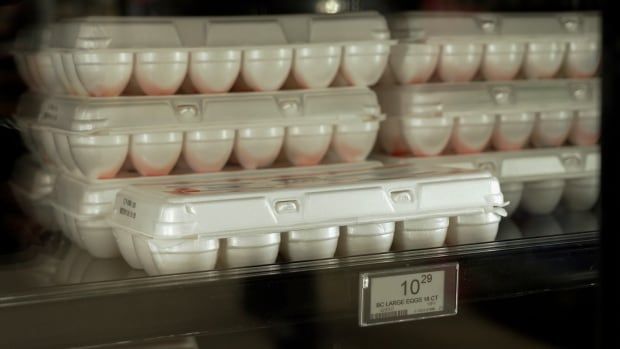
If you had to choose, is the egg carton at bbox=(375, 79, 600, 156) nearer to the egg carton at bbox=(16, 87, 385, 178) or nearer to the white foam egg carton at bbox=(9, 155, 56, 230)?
the egg carton at bbox=(16, 87, 385, 178)

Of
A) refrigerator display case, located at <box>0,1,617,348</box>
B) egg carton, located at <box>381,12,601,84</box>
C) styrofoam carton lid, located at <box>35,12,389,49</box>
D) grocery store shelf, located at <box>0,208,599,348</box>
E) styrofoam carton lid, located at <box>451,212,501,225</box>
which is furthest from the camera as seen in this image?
egg carton, located at <box>381,12,601,84</box>

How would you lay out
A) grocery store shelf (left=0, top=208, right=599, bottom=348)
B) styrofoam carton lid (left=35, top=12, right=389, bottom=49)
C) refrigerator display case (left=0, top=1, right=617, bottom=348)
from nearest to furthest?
grocery store shelf (left=0, top=208, right=599, bottom=348)
refrigerator display case (left=0, top=1, right=617, bottom=348)
styrofoam carton lid (left=35, top=12, right=389, bottom=49)

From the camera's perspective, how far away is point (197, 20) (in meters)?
1.56

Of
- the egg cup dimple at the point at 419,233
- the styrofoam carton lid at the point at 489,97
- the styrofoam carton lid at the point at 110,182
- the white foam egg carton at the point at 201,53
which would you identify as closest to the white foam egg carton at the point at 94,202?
the styrofoam carton lid at the point at 110,182

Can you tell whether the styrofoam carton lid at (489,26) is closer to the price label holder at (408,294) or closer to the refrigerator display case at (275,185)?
the refrigerator display case at (275,185)

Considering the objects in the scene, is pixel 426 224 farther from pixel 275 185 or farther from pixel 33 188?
pixel 33 188

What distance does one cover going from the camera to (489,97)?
73.2 inches

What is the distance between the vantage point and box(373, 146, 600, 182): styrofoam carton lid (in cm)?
182

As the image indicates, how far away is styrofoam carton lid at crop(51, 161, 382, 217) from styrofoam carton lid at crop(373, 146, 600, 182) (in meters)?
0.20

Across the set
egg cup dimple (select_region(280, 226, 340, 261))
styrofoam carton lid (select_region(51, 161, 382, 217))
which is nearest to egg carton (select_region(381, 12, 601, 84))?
styrofoam carton lid (select_region(51, 161, 382, 217))

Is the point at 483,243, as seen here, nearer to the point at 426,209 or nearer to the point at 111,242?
the point at 426,209

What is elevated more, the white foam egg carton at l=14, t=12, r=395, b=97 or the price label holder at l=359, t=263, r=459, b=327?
the white foam egg carton at l=14, t=12, r=395, b=97

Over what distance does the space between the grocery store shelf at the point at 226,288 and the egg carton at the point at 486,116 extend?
272 mm

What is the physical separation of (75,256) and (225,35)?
0.44 metres
